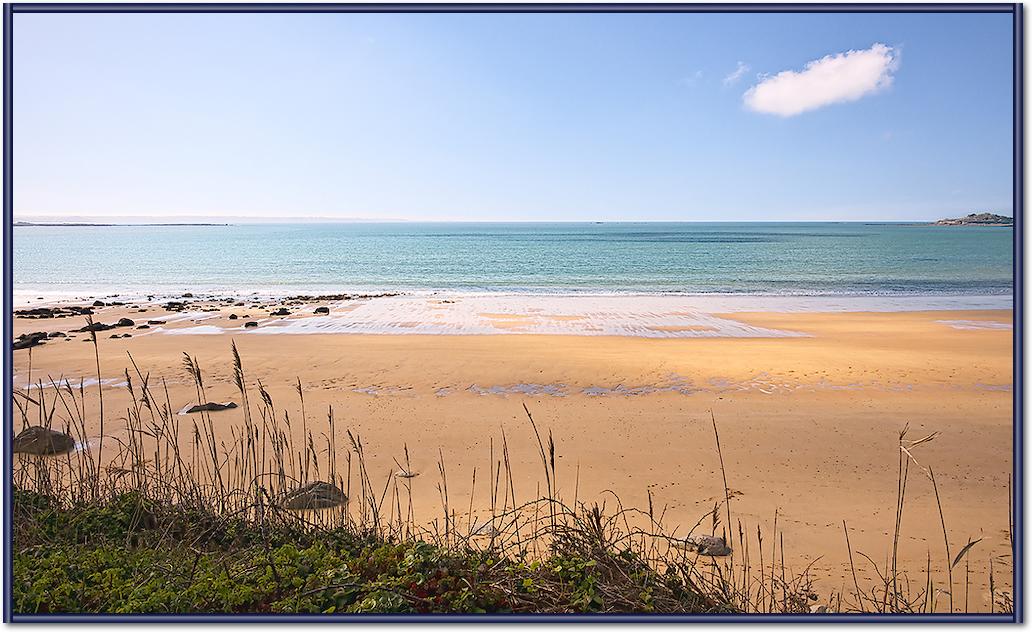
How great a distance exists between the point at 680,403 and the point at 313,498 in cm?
432

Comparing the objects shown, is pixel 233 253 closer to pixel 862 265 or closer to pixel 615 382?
pixel 862 265

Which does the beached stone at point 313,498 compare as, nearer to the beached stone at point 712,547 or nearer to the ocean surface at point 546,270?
the beached stone at point 712,547

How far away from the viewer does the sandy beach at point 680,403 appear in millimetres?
3820

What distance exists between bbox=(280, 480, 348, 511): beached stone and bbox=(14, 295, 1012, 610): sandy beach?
2.53 feet

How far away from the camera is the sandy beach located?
12.5 ft

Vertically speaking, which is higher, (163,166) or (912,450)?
(163,166)

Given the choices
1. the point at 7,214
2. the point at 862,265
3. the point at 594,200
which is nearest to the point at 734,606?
the point at 7,214

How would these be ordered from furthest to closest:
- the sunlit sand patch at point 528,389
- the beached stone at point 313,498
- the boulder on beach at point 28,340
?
1. the boulder on beach at point 28,340
2. the sunlit sand patch at point 528,389
3. the beached stone at point 313,498

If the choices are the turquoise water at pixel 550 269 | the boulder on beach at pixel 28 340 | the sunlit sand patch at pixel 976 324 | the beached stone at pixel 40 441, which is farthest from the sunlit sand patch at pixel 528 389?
the turquoise water at pixel 550 269

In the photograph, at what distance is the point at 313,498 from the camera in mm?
2861

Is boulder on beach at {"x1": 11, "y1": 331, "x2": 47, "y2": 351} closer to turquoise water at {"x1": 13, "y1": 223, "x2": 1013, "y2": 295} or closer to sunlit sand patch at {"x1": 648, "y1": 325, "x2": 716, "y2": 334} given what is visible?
turquoise water at {"x1": 13, "y1": 223, "x2": 1013, "y2": 295}

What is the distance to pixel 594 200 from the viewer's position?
4181cm

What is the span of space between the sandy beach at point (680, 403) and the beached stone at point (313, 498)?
77 cm

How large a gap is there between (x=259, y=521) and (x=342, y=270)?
3218 cm
